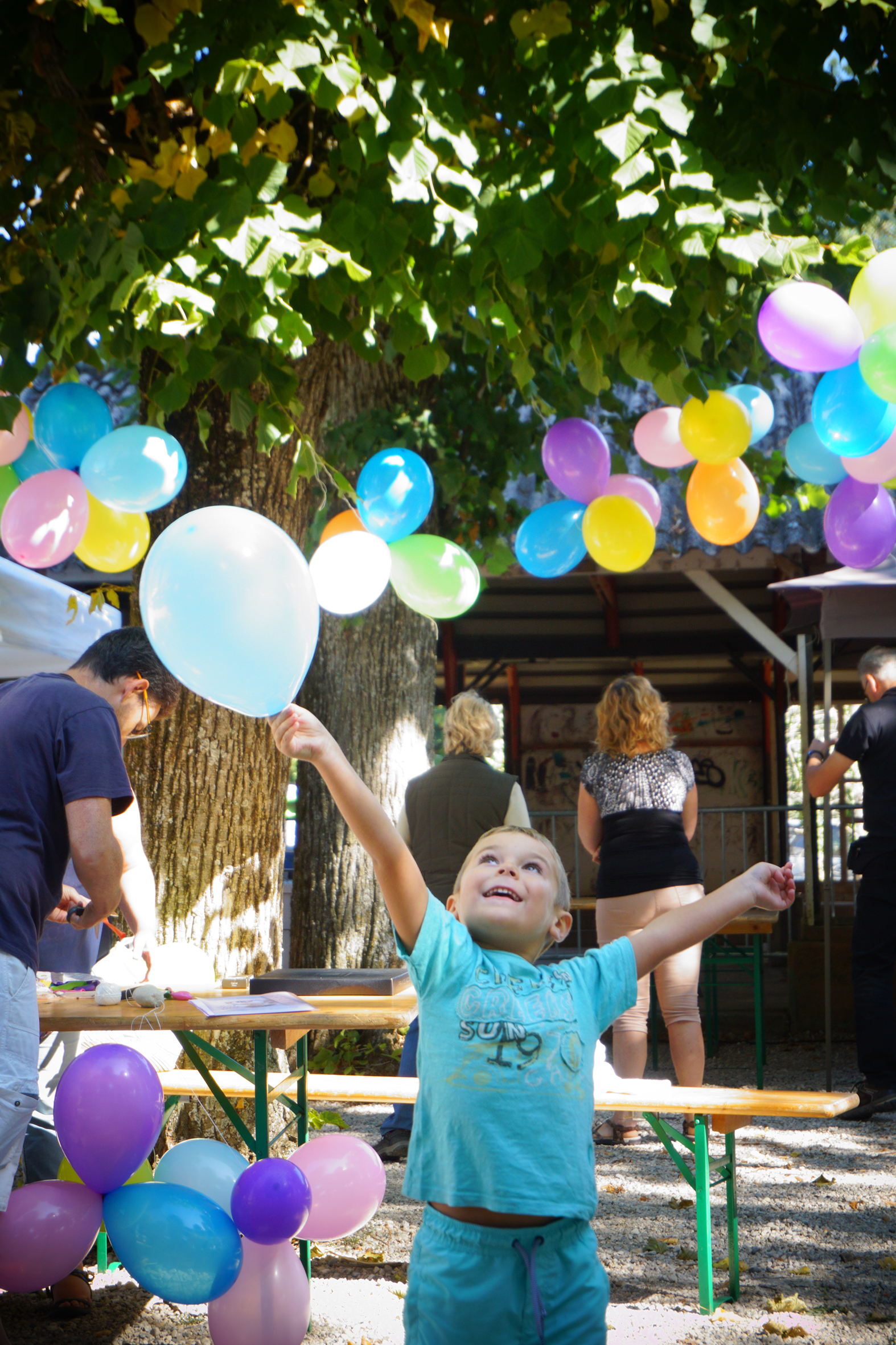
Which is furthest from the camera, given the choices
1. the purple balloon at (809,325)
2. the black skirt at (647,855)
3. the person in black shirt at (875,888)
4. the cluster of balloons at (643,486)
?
the person in black shirt at (875,888)

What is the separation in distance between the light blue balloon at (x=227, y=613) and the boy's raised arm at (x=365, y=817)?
339mm

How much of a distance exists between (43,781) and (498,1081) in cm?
129

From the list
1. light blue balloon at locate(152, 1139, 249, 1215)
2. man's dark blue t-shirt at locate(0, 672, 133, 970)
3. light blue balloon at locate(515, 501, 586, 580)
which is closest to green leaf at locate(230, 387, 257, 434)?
man's dark blue t-shirt at locate(0, 672, 133, 970)

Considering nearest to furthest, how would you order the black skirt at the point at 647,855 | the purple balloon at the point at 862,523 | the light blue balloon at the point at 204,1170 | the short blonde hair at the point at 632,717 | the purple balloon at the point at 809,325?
the light blue balloon at the point at 204,1170, the purple balloon at the point at 809,325, the purple balloon at the point at 862,523, the black skirt at the point at 647,855, the short blonde hair at the point at 632,717

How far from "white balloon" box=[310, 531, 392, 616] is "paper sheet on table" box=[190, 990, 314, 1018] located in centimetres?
125

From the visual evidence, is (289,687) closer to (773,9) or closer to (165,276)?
(165,276)

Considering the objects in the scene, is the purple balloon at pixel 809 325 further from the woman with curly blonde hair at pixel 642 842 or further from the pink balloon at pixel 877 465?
the woman with curly blonde hair at pixel 642 842

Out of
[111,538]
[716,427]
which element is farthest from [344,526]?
[716,427]

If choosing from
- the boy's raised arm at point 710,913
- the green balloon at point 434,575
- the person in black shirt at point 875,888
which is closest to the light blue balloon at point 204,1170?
the boy's raised arm at point 710,913

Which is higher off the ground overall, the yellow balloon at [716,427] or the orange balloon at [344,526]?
the yellow balloon at [716,427]

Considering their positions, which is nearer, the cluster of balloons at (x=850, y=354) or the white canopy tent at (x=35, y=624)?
the cluster of balloons at (x=850, y=354)

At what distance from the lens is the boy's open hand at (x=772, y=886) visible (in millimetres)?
1775

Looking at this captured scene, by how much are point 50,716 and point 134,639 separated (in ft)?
1.58

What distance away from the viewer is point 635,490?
414 cm
